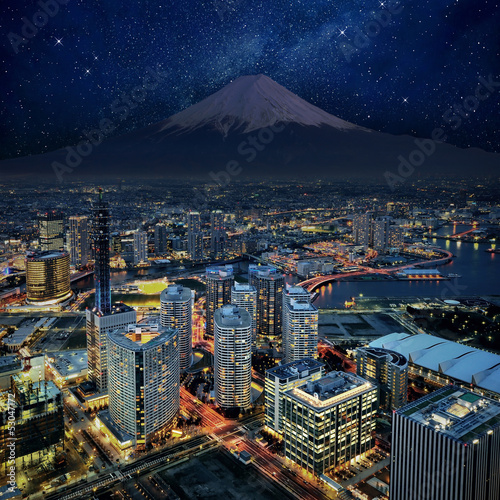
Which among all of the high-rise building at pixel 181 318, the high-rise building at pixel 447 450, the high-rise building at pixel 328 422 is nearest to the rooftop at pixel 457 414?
the high-rise building at pixel 447 450

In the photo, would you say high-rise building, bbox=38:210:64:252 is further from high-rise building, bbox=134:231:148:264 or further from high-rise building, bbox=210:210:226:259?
high-rise building, bbox=210:210:226:259

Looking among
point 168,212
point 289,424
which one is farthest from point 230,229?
point 289,424

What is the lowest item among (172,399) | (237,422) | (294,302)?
(237,422)

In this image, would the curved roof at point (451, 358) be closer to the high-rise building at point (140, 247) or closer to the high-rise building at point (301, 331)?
the high-rise building at point (301, 331)

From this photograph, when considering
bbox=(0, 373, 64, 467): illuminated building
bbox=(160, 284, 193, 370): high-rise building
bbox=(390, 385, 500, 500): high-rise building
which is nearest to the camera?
bbox=(390, 385, 500, 500): high-rise building

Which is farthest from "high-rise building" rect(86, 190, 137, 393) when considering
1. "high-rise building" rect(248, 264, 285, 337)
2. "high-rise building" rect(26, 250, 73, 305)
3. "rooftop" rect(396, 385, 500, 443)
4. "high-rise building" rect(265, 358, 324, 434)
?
"high-rise building" rect(26, 250, 73, 305)

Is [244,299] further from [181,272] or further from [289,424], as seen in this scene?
[181,272]

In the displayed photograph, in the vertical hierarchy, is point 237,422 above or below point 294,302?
below
